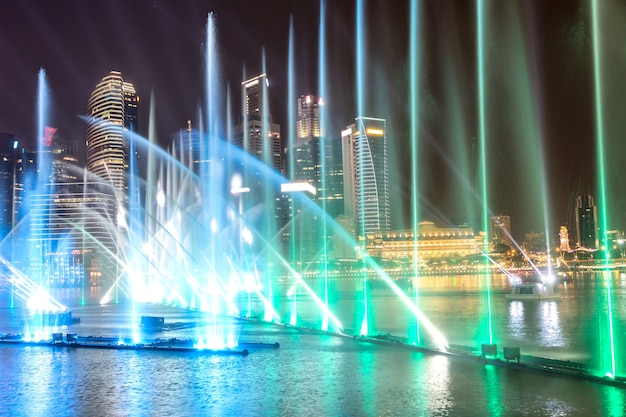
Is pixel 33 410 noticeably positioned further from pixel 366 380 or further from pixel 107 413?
pixel 366 380

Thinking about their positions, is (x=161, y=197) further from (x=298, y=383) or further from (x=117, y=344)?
(x=298, y=383)

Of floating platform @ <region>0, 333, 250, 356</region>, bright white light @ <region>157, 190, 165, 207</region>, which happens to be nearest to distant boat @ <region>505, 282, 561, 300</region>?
bright white light @ <region>157, 190, 165, 207</region>

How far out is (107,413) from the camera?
12328 millimetres

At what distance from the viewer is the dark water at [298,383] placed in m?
12.4

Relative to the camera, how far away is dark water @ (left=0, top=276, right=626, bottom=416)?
12.4m

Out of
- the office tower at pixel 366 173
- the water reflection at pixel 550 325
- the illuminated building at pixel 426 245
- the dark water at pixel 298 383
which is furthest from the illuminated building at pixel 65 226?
the dark water at pixel 298 383

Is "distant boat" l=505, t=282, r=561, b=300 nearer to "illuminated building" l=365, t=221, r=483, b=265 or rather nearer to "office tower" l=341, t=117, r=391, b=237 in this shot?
"office tower" l=341, t=117, r=391, b=237

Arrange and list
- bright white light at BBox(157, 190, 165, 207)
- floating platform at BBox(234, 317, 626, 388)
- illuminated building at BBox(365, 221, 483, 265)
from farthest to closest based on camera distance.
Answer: illuminated building at BBox(365, 221, 483, 265) → bright white light at BBox(157, 190, 165, 207) → floating platform at BBox(234, 317, 626, 388)

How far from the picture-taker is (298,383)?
15016mm

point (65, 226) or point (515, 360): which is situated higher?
point (65, 226)

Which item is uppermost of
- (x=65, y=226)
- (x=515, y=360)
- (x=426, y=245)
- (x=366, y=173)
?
(x=366, y=173)

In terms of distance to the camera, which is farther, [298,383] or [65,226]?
[65,226]

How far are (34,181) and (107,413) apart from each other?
5073 inches

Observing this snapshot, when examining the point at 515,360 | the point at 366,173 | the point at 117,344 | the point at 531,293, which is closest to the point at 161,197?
the point at 531,293
